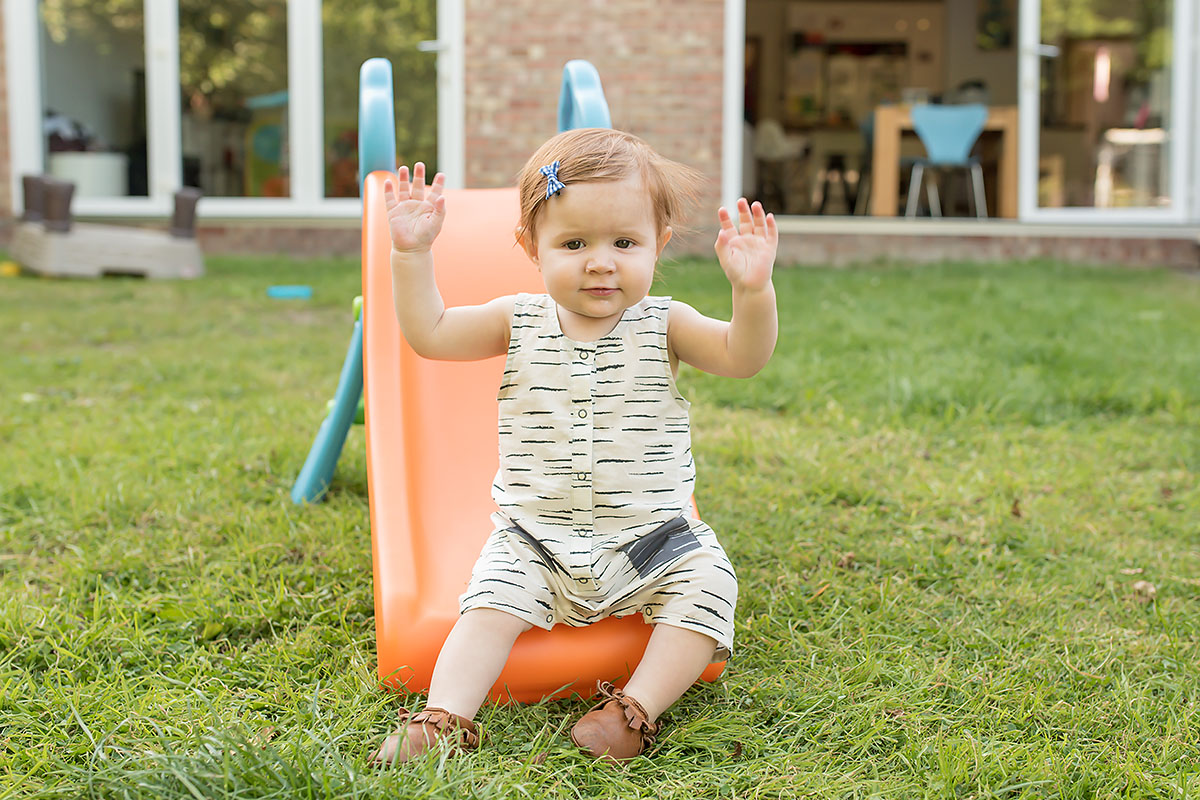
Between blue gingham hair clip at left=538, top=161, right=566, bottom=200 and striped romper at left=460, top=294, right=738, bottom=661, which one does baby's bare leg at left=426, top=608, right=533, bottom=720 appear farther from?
blue gingham hair clip at left=538, top=161, right=566, bottom=200

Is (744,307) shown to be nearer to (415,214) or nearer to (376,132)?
(415,214)

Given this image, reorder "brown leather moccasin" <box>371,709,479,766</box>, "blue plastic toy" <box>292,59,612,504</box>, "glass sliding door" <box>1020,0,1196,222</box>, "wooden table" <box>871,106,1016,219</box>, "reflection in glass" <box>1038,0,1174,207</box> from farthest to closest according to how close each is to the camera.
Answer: "wooden table" <box>871,106,1016,219</box> < "reflection in glass" <box>1038,0,1174,207</box> < "glass sliding door" <box>1020,0,1196,222</box> < "blue plastic toy" <box>292,59,612,504</box> < "brown leather moccasin" <box>371,709,479,766</box>

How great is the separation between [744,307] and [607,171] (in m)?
0.27

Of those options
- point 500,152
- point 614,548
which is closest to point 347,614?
point 614,548

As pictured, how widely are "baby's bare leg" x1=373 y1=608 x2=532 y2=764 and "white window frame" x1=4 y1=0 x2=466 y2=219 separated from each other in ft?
21.3

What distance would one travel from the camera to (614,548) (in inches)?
65.3

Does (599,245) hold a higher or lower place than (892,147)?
lower

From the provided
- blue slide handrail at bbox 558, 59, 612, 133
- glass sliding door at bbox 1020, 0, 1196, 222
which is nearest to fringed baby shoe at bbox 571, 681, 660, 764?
blue slide handrail at bbox 558, 59, 612, 133

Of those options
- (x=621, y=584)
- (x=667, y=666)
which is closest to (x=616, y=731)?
(x=667, y=666)

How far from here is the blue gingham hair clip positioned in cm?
158

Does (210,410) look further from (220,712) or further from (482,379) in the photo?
(220,712)

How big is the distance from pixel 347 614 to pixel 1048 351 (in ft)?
9.75

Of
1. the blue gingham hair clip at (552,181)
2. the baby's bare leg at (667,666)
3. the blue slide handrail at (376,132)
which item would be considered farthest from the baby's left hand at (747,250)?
the blue slide handrail at (376,132)

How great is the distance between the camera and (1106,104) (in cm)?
973
